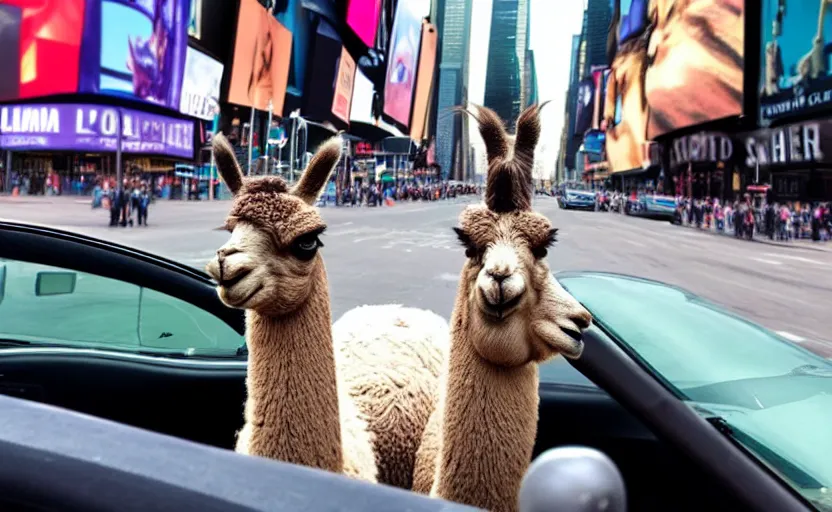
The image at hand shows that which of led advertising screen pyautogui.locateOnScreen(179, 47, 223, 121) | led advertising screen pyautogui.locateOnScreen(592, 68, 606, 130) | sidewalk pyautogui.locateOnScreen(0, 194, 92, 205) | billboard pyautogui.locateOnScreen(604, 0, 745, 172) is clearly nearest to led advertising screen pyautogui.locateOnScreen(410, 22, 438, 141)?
led advertising screen pyautogui.locateOnScreen(592, 68, 606, 130)

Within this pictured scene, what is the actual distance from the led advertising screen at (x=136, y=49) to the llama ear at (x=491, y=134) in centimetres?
1573

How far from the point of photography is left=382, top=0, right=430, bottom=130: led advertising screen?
229ft

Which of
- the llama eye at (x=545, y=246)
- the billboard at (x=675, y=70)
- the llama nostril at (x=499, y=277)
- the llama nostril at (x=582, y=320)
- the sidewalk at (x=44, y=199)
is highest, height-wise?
the billboard at (x=675, y=70)

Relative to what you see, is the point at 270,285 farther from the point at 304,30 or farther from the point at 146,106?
the point at 304,30

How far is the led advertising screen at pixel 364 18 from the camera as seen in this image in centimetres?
5397

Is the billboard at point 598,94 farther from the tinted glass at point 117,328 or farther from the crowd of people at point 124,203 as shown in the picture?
the tinted glass at point 117,328

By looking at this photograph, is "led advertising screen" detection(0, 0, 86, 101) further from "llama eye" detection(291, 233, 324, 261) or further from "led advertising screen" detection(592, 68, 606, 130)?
"led advertising screen" detection(592, 68, 606, 130)

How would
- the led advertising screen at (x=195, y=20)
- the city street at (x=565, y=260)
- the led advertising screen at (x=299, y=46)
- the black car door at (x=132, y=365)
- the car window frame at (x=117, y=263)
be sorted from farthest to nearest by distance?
the led advertising screen at (x=299, y=46) < the led advertising screen at (x=195, y=20) < the city street at (x=565, y=260) < the black car door at (x=132, y=365) < the car window frame at (x=117, y=263)

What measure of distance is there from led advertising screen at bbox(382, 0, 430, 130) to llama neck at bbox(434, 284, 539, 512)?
6801 centimetres

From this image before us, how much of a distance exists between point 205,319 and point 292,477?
2.28 m

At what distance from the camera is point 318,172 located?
211cm

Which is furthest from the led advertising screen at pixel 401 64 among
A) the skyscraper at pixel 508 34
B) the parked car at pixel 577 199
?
the skyscraper at pixel 508 34

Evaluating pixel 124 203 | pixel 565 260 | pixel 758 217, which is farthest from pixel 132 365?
pixel 758 217

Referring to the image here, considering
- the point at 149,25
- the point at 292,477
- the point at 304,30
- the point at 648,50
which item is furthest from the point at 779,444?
the point at 304,30
